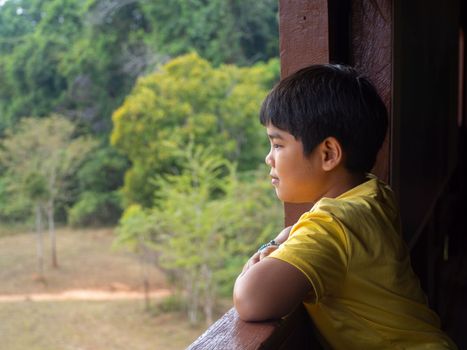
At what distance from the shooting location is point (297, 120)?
28.3 inches

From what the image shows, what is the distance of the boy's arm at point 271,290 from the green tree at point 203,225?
27.9ft

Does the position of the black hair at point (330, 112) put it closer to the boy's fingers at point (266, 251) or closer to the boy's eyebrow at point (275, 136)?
the boy's eyebrow at point (275, 136)

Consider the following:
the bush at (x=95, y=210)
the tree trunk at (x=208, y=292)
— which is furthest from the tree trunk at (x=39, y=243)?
the tree trunk at (x=208, y=292)

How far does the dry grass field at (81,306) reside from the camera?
30.9 ft

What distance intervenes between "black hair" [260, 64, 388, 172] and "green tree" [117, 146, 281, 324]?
8.41 meters

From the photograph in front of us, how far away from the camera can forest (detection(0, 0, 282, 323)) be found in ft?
31.0

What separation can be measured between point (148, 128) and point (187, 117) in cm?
69

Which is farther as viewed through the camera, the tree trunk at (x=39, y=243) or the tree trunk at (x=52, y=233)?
the tree trunk at (x=52, y=233)

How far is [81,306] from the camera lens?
34.1ft

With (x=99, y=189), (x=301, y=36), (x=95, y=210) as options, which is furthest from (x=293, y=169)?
(x=95, y=210)

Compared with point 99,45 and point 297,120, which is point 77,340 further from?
point 297,120

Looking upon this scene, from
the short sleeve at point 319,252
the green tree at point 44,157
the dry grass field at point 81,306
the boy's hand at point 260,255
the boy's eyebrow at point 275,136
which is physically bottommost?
the dry grass field at point 81,306

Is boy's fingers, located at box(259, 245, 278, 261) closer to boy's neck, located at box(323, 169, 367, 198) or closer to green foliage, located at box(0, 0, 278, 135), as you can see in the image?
boy's neck, located at box(323, 169, 367, 198)

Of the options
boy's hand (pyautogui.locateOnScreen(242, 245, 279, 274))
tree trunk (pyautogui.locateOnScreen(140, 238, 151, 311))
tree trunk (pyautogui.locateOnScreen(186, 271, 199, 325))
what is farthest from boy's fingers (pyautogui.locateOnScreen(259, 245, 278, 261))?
tree trunk (pyautogui.locateOnScreen(140, 238, 151, 311))
